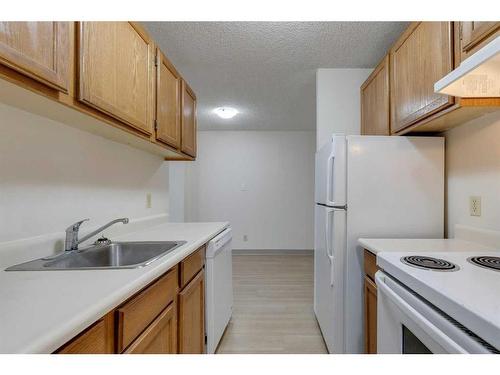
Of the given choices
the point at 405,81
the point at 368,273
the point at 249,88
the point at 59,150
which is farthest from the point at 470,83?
the point at 249,88

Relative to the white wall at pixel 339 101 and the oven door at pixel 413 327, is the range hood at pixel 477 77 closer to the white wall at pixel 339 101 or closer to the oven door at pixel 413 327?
the oven door at pixel 413 327

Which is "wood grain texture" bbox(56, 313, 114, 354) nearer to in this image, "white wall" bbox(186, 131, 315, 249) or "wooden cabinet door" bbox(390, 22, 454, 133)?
"wooden cabinet door" bbox(390, 22, 454, 133)

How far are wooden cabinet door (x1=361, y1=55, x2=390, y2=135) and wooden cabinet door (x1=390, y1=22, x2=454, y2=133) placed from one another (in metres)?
0.08

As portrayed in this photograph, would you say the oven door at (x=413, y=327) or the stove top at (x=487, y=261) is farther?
the stove top at (x=487, y=261)

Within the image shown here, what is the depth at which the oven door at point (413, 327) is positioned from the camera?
69 cm

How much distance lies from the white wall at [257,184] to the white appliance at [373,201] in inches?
131

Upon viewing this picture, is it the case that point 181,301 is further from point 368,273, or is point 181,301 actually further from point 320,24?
point 320,24

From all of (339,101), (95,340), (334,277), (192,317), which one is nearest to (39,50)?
(95,340)

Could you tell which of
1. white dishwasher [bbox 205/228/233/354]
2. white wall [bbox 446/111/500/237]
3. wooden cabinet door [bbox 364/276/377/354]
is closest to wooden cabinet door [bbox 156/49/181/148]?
white dishwasher [bbox 205/228/233/354]

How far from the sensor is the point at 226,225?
2363mm

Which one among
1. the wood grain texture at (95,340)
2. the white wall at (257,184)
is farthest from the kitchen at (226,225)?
the white wall at (257,184)

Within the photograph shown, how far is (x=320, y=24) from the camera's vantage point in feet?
6.05

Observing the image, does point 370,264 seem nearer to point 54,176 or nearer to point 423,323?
point 423,323
